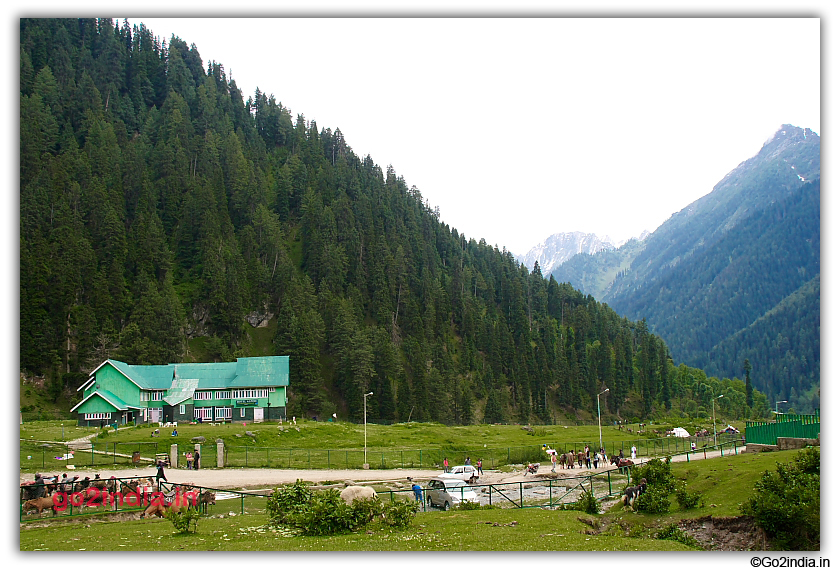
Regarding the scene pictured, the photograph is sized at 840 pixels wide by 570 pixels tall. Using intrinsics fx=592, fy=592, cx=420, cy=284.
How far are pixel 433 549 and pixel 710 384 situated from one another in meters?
165

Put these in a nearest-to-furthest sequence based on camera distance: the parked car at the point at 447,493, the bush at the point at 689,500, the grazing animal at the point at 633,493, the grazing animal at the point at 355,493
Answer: the grazing animal at the point at 355,493, the bush at the point at 689,500, the grazing animal at the point at 633,493, the parked car at the point at 447,493

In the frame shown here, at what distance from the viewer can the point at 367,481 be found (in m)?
40.5

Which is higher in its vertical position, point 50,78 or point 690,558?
point 50,78

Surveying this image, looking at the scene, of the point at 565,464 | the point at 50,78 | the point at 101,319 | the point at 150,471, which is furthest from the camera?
the point at 50,78

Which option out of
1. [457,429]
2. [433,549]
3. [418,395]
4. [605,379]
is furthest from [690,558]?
[605,379]

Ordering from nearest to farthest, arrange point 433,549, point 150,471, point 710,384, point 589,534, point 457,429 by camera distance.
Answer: point 433,549, point 589,534, point 150,471, point 457,429, point 710,384

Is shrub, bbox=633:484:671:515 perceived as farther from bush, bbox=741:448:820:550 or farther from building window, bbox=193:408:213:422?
building window, bbox=193:408:213:422

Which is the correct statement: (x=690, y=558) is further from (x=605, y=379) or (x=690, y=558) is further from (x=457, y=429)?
(x=605, y=379)

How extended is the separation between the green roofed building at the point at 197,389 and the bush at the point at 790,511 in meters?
61.4

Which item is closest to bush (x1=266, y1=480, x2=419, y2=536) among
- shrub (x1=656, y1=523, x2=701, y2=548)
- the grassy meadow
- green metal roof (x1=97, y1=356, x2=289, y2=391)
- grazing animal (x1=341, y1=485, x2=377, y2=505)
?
grazing animal (x1=341, y1=485, x2=377, y2=505)

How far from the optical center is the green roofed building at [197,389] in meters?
68.4

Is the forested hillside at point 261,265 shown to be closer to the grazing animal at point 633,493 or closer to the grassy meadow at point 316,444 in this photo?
the grassy meadow at point 316,444

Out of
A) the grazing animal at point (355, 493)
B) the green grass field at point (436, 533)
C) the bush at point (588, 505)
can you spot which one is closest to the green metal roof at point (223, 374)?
the green grass field at point (436, 533)

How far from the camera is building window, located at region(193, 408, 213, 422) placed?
72.9 metres
